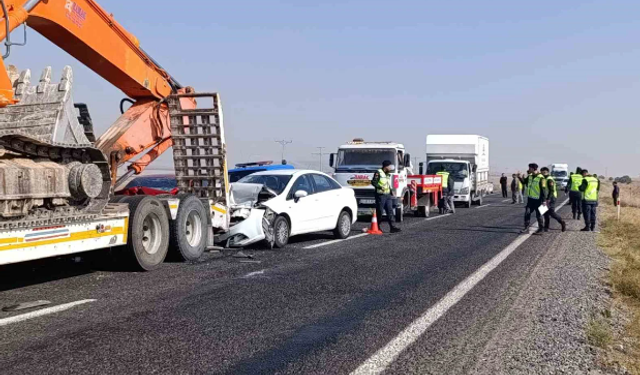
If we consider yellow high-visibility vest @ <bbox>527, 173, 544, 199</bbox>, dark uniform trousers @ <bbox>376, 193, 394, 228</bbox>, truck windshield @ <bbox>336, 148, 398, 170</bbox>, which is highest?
truck windshield @ <bbox>336, 148, 398, 170</bbox>

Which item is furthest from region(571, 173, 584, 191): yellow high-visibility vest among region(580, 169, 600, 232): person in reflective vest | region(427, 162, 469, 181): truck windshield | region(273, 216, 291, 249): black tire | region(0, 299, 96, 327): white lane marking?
region(0, 299, 96, 327): white lane marking

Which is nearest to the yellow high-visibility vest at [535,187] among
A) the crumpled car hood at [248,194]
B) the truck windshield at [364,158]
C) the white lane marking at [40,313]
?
the truck windshield at [364,158]

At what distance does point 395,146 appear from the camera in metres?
22.0

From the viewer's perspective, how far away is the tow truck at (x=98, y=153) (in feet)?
25.4

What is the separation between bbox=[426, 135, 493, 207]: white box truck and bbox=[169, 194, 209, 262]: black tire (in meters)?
20.9

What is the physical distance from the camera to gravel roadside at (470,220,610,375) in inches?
210

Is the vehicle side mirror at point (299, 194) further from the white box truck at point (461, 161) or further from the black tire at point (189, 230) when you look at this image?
the white box truck at point (461, 161)

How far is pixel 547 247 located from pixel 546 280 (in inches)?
186

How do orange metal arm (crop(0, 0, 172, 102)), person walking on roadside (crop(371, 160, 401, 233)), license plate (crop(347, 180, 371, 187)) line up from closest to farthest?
orange metal arm (crop(0, 0, 172, 102)), person walking on roadside (crop(371, 160, 401, 233)), license plate (crop(347, 180, 371, 187))

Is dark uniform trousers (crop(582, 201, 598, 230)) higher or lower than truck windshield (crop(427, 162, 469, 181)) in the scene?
Answer: lower

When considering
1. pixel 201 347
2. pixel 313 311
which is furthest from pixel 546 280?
pixel 201 347

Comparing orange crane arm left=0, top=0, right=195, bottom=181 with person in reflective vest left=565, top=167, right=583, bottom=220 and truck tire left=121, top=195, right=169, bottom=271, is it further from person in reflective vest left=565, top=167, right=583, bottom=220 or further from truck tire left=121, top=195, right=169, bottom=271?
person in reflective vest left=565, top=167, right=583, bottom=220

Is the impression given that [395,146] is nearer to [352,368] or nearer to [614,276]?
[614,276]

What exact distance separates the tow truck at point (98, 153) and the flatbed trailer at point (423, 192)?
469 inches
